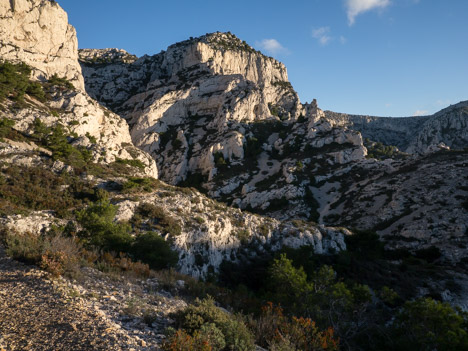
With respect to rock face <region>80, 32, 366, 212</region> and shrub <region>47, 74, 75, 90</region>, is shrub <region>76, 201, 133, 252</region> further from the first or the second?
shrub <region>47, 74, 75, 90</region>

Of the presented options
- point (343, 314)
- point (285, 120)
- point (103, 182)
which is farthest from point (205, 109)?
point (343, 314)

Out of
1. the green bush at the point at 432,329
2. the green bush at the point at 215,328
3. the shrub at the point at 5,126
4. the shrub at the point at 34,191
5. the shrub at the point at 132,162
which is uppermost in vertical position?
the shrub at the point at 5,126

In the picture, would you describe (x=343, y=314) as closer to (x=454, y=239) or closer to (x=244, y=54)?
(x=454, y=239)

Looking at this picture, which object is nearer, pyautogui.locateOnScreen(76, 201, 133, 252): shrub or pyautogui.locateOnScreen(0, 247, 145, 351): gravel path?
pyautogui.locateOnScreen(0, 247, 145, 351): gravel path

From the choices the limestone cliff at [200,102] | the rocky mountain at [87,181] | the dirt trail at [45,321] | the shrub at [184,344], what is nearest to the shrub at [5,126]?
the rocky mountain at [87,181]

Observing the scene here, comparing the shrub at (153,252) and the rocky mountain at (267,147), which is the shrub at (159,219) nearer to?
the shrub at (153,252)

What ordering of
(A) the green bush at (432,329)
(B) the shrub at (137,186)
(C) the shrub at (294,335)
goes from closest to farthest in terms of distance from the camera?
(C) the shrub at (294,335), (A) the green bush at (432,329), (B) the shrub at (137,186)

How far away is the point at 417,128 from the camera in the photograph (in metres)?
169

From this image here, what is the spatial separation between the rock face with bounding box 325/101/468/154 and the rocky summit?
55.7 m

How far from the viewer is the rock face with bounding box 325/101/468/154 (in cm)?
12528

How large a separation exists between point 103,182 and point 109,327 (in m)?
24.9

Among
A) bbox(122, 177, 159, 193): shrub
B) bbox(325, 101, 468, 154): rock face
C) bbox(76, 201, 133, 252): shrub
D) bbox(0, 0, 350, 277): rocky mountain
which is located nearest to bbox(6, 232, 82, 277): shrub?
bbox(76, 201, 133, 252): shrub

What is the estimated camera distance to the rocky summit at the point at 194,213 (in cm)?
744

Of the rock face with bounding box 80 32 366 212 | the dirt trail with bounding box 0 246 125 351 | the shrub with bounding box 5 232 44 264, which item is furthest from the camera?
the rock face with bounding box 80 32 366 212
